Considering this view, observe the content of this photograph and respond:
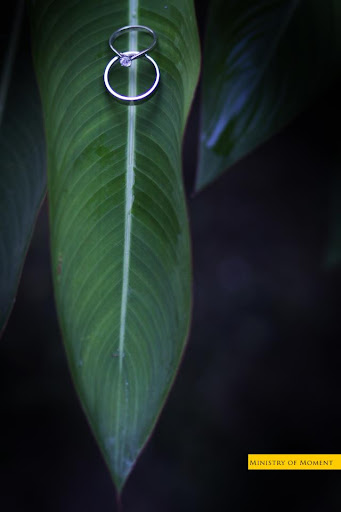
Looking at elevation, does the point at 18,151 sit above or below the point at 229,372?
above

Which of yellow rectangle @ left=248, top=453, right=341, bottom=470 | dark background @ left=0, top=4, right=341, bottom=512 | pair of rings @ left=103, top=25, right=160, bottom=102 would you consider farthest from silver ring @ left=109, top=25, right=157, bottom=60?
dark background @ left=0, top=4, right=341, bottom=512

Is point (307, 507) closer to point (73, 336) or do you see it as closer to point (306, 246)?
point (306, 246)

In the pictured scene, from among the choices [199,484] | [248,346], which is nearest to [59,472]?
[199,484]

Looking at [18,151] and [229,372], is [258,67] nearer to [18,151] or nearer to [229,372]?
[18,151]

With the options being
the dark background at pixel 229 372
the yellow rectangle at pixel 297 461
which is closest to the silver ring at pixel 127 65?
the yellow rectangle at pixel 297 461

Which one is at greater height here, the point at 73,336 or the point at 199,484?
the point at 73,336

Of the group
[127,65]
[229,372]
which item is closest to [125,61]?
[127,65]

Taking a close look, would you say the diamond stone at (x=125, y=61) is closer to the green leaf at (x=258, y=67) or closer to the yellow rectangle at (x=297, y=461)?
the green leaf at (x=258, y=67)
